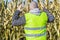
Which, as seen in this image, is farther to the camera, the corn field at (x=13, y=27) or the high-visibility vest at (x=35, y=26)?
the corn field at (x=13, y=27)

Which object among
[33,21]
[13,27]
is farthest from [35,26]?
[13,27]

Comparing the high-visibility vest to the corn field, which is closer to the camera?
the high-visibility vest

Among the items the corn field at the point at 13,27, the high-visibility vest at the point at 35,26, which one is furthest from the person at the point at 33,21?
the corn field at the point at 13,27

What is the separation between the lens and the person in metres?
2.47

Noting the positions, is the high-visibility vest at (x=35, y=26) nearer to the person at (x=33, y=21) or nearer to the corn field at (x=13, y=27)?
the person at (x=33, y=21)

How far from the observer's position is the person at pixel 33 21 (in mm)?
2467

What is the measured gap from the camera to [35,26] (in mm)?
2496

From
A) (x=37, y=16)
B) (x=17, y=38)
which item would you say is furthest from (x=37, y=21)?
(x=17, y=38)

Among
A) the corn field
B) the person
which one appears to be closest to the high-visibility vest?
the person

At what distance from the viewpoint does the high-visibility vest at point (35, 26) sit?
248cm

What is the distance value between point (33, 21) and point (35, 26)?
0.17 feet

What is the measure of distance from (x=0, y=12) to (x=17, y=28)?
375 mm

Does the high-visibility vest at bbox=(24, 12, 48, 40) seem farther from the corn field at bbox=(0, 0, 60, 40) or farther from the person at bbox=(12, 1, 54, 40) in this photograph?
the corn field at bbox=(0, 0, 60, 40)

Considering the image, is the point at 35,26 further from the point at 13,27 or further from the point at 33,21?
the point at 13,27
